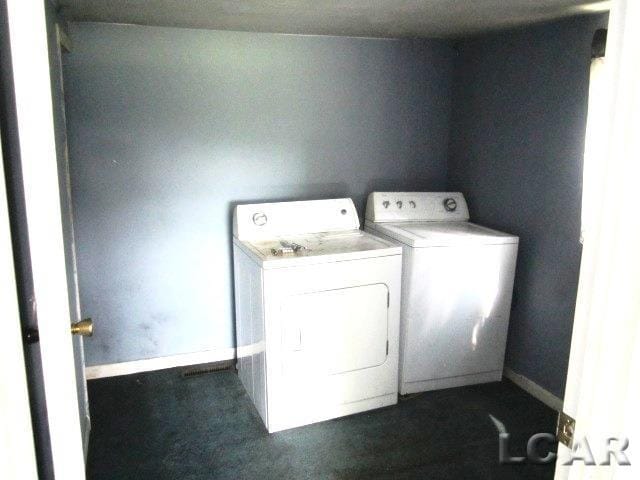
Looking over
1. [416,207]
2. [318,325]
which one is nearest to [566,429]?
[318,325]

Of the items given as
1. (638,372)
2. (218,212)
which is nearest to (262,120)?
(218,212)

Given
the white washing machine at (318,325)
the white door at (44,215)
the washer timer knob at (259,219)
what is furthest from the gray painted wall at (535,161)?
the white door at (44,215)

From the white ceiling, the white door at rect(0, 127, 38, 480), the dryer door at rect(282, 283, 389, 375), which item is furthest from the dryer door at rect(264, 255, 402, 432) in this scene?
the white door at rect(0, 127, 38, 480)

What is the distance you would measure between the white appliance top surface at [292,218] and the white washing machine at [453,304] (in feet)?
0.96

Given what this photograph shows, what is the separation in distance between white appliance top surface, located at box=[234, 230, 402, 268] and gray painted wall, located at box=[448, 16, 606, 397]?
81cm

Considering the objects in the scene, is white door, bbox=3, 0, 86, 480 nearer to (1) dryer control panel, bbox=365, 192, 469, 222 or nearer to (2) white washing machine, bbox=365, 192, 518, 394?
(2) white washing machine, bbox=365, 192, 518, 394

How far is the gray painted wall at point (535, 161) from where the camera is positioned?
2475 mm

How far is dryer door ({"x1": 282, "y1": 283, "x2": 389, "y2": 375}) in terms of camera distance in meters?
2.43

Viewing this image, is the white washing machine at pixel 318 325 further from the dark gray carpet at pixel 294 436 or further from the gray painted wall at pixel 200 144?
the gray painted wall at pixel 200 144

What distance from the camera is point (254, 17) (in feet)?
7.97

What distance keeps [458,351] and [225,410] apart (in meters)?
1.35

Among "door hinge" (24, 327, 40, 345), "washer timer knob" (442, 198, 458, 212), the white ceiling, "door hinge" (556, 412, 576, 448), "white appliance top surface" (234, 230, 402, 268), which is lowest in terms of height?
"door hinge" (556, 412, 576, 448)

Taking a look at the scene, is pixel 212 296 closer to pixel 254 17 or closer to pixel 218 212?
pixel 218 212

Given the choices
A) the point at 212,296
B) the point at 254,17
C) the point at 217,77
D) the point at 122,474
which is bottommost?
the point at 122,474
